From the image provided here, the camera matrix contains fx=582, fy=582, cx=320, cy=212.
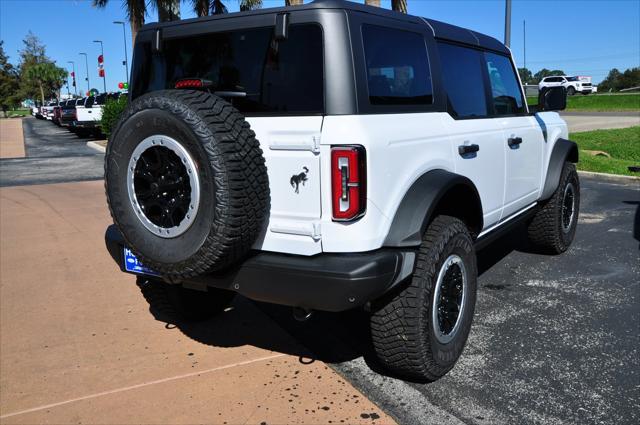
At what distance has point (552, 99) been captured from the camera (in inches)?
202

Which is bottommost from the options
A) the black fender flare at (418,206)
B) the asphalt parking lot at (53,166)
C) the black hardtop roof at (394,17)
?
the asphalt parking lot at (53,166)

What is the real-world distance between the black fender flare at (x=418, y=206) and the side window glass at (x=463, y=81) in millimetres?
648

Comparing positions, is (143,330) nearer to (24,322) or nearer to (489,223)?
(24,322)

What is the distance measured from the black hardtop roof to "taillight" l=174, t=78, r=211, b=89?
38 cm

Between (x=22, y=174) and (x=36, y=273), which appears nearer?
(x=36, y=273)

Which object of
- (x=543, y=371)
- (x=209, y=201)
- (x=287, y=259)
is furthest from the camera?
(x=543, y=371)

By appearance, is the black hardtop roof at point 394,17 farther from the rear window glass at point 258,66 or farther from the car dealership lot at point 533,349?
the car dealership lot at point 533,349

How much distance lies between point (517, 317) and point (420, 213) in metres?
1.77

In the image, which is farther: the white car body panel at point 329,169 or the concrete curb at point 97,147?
the concrete curb at point 97,147

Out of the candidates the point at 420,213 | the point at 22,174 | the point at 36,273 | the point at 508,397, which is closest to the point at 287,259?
the point at 420,213

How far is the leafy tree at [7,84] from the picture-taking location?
84.6 m

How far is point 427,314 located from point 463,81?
5.54 ft

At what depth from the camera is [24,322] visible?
14.3 ft

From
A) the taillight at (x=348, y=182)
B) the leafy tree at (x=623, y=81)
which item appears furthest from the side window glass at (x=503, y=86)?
the leafy tree at (x=623, y=81)
